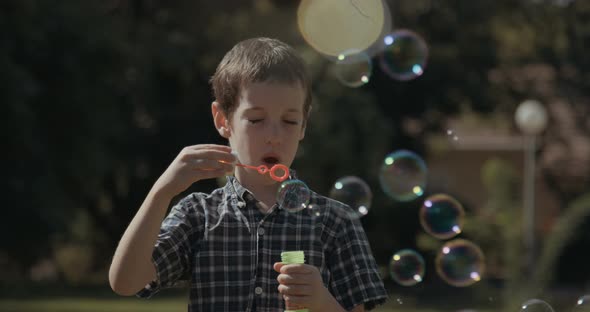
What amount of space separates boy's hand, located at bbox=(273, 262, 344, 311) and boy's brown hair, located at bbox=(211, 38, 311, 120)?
43 cm

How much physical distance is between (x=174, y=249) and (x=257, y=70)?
439 mm

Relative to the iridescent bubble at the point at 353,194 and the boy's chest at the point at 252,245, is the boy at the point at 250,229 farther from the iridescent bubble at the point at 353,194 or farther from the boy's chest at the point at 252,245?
the iridescent bubble at the point at 353,194

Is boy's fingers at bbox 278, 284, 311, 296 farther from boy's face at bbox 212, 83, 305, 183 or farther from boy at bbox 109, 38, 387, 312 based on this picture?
boy's face at bbox 212, 83, 305, 183

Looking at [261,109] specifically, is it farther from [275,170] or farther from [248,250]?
[248,250]

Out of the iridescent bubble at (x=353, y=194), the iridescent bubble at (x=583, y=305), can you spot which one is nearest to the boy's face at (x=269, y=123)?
the iridescent bubble at (x=353, y=194)

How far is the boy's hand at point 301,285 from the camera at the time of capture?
2139 millimetres

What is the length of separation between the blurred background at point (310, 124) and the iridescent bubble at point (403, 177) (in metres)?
3.05

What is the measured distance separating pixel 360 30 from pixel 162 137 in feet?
38.3

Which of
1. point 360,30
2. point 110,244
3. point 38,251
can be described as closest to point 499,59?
point 110,244

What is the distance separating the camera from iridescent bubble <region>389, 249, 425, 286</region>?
12.2 feet

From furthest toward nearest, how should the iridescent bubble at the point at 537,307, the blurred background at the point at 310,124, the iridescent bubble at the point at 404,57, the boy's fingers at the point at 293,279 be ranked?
the blurred background at the point at 310,124, the iridescent bubble at the point at 404,57, the iridescent bubble at the point at 537,307, the boy's fingers at the point at 293,279

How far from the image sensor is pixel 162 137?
1764 cm

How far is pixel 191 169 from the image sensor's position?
220 cm

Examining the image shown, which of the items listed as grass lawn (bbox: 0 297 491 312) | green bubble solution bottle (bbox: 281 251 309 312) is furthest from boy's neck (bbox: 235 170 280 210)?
grass lawn (bbox: 0 297 491 312)
